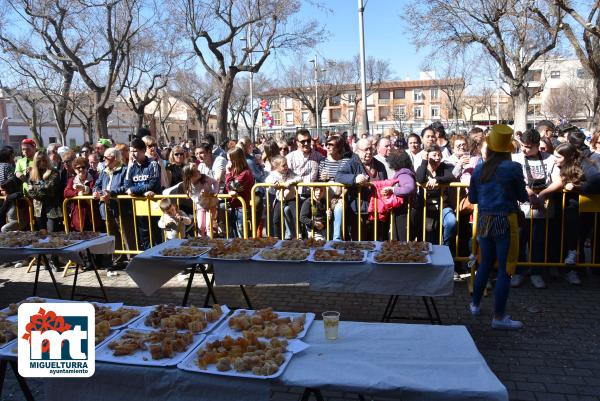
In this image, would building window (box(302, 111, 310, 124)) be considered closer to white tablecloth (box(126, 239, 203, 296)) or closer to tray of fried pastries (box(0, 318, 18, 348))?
white tablecloth (box(126, 239, 203, 296))

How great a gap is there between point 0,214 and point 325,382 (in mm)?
7520

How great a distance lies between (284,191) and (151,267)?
276cm

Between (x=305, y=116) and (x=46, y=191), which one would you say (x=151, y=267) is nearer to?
(x=46, y=191)

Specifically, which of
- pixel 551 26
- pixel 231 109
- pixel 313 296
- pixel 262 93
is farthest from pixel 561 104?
pixel 313 296

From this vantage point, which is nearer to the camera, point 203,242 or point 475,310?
point 203,242

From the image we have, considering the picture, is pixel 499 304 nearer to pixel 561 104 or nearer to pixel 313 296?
pixel 313 296

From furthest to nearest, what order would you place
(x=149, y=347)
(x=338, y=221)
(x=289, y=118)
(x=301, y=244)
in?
(x=289, y=118) < (x=338, y=221) < (x=301, y=244) < (x=149, y=347)

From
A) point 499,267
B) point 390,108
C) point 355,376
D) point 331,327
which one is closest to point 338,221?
point 499,267

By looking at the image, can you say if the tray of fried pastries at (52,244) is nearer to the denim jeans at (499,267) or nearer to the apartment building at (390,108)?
the denim jeans at (499,267)

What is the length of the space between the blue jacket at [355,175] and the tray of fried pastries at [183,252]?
→ 7.19ft

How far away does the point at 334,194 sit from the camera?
21.3ft

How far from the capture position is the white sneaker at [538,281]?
6.07 metres

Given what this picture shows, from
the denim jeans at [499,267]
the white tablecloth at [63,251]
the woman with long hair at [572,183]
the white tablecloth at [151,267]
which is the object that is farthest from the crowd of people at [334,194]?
the white tablecloth at [151,267]

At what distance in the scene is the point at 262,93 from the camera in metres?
63.2
